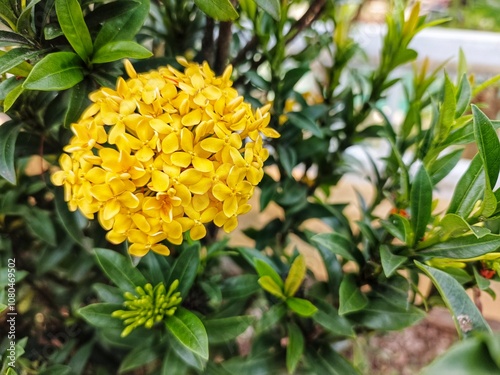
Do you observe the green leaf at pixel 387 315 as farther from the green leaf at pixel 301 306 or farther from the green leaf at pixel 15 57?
the green leaf at pixel 15 57

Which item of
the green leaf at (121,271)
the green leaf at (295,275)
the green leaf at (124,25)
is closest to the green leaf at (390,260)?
the green leaf at (295,275)

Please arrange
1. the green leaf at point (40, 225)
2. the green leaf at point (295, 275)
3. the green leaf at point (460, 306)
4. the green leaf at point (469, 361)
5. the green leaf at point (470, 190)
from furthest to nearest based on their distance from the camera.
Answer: the green leaf at point (40, 225), the green leaf at point (295, 275), the green leaf at point (470, 190), the green leaf at point (460, 306), the green leaf at point (469, 361)

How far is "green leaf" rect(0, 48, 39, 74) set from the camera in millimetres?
545

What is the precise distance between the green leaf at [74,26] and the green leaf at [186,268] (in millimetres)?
306

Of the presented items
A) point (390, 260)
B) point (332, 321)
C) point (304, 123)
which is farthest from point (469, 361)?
point (304, 123)

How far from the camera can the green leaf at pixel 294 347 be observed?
72 cm

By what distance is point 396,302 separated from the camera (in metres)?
0.69

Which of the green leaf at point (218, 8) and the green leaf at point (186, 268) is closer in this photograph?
the green leaf at point (218, 8)

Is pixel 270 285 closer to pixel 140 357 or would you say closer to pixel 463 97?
pixel 140 357

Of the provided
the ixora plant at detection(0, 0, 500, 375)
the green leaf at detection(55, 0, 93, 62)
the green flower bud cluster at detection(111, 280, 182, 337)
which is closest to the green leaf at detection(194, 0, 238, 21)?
the ixora plant at detection(0, 0, 500, 375)

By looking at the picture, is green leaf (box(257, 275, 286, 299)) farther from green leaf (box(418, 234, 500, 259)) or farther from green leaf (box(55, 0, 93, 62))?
green leaf (box(55, 0, 93, 62))

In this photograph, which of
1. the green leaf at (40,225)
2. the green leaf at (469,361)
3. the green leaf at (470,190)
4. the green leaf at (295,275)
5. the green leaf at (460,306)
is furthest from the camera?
the green leaf at (40,225)

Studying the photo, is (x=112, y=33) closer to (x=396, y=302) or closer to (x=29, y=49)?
(x=29, y=49)

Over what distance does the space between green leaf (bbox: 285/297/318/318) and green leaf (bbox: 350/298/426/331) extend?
9 centimetres
